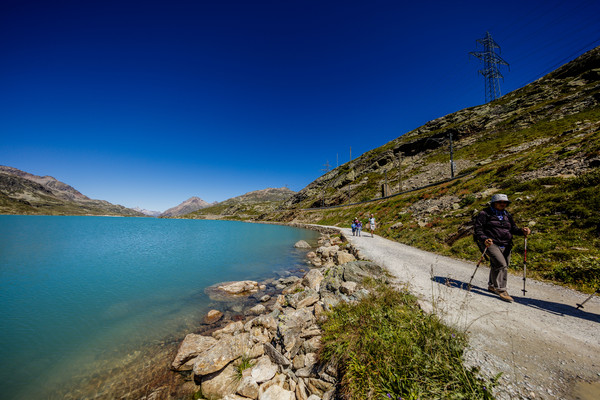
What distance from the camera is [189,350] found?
8.22 metres

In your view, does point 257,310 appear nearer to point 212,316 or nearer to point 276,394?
point 212,316

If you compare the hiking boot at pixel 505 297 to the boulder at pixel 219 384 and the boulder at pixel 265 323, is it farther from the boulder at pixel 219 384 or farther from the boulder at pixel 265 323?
the boulder at pixel 219 384

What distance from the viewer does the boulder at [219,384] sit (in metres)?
6.26

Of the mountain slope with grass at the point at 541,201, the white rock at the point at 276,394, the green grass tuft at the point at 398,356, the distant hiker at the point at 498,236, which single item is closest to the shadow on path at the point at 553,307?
the distant hiker at the point at 498,236

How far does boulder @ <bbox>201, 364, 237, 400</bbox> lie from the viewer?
20.5 ft

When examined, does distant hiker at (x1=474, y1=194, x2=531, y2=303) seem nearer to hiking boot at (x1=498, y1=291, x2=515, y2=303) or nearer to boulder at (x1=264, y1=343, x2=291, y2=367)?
hiking boot at (x1=498, y1=291, x2=515, y2=303)

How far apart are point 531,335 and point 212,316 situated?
41.4 ft

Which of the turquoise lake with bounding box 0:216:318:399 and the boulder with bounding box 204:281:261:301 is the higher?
the boulder with bounding box 204:281:261:301

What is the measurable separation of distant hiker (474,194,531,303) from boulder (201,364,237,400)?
9072mm

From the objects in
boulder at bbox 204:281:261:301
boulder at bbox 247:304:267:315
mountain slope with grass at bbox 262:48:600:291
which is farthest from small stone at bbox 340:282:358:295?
boulder at bbox 204:281:261:301

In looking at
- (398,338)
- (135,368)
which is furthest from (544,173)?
(135,368)

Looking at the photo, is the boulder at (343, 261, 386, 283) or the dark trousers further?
the boulder at (343, 261, 386, 283)

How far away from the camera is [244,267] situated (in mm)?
21844

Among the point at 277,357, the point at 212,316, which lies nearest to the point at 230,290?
the point at 212,316
